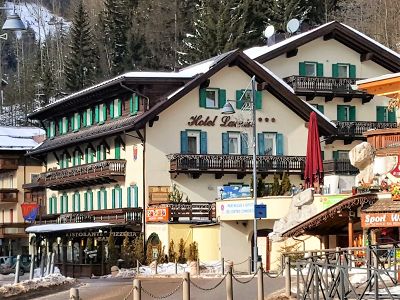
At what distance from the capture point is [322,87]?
64.5 metres

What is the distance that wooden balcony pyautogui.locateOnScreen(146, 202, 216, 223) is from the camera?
54.2 metres

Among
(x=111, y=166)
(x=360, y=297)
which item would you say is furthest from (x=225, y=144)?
(x=360, y=297)

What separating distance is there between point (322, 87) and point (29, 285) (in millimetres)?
31565

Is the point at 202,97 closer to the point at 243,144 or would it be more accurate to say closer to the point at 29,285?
the point at 243,144

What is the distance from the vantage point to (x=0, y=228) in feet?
267

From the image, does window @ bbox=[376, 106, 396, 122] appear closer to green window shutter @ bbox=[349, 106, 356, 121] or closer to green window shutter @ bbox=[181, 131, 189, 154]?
green window shutter @ bbox=[349, 106, 356, 121]

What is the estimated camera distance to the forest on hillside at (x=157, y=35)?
292ft

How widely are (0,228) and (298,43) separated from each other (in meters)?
29.2

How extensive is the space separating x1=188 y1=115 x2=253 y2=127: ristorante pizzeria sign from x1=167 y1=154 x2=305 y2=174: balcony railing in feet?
6.32

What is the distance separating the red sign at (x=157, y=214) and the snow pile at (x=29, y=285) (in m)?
13.8

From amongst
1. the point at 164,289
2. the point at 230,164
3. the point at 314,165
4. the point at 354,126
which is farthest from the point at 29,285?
the point at 354,126

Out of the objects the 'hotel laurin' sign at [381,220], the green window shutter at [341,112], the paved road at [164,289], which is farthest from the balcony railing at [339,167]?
the 'hotel laurin' sign at [381,220]

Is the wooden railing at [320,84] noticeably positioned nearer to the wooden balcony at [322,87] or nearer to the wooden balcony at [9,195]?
the wooden balcony at [322,87]

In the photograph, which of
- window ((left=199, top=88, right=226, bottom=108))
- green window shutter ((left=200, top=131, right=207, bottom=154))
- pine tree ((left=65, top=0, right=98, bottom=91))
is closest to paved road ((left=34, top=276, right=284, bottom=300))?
green window shutter ((left=200, top=131, right=207, bottom=154))
